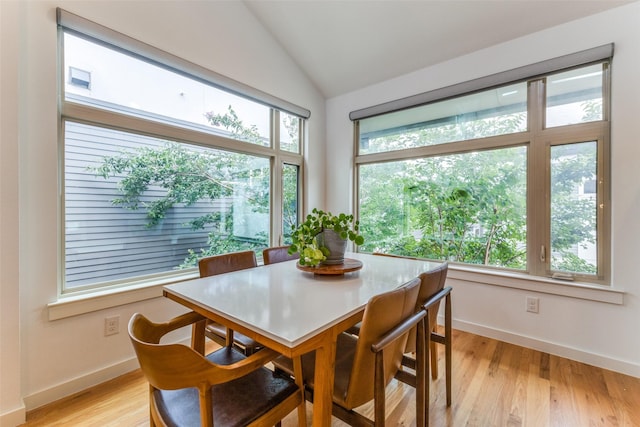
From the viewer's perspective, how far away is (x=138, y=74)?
2.13 m

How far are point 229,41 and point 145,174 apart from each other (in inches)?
57.9

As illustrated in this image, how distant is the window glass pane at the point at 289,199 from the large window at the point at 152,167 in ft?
0.57

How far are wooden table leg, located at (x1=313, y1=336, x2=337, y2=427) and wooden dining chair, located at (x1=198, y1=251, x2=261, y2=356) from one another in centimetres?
60

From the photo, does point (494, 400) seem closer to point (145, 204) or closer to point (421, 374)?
point (421, 374)

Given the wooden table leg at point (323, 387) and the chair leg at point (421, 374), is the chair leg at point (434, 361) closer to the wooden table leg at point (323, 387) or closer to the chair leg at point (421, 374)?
the chair leg at point (421, 374)

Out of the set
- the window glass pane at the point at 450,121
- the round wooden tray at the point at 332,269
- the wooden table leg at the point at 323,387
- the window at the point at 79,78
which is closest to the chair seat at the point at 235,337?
the round wooden tray at the point at 332,269

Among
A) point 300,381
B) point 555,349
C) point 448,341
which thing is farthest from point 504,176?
point 300,381

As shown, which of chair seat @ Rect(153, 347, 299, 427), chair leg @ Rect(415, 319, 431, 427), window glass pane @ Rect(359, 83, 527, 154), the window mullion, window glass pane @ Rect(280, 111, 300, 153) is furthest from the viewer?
window glass pane @ Rect(280, 111, 300, 153)

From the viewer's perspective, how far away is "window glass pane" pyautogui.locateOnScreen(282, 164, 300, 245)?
11.0 feet

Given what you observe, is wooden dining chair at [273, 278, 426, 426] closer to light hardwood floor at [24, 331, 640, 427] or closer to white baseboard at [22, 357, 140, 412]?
light hardwood floor at [24, 331, 640, 427]

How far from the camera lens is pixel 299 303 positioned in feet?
3.75

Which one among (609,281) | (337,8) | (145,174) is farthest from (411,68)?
(145,174)

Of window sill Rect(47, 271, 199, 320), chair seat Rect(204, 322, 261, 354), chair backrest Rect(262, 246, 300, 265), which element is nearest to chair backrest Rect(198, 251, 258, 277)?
chair backrest Rect(262, 246, 300, 265)

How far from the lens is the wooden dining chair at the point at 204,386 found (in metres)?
0.77
